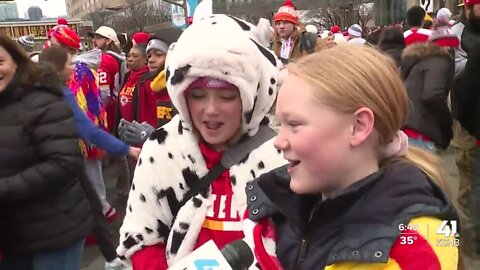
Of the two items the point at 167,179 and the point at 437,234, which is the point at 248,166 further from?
the point at 437,234

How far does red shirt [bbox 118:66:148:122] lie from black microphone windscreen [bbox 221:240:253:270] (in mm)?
4568

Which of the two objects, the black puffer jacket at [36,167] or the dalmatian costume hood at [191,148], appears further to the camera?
the black puffer jacket at [36,167]

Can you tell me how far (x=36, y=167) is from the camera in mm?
2578

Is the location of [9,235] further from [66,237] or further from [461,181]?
[461,181]

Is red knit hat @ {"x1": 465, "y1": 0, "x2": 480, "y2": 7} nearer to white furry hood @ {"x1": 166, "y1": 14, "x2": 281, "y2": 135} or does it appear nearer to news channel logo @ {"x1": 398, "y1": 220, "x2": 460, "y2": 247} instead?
white furry hood @ {"x1": 166, "y1": 14, "x2": 281, "y2": 135}

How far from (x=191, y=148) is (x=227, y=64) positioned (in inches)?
14.3

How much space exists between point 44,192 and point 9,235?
0.28m

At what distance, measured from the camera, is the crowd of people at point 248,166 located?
130cm

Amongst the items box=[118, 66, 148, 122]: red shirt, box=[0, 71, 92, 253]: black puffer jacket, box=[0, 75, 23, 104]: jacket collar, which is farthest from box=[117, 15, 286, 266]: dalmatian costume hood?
box=[118, 66, 148, 122]: red shirt

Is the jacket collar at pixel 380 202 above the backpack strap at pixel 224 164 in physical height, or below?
above

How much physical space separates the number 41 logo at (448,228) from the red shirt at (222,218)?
2.88 ft

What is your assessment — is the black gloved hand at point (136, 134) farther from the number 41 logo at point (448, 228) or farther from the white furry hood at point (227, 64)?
the number 41 logo at point (448, 228)

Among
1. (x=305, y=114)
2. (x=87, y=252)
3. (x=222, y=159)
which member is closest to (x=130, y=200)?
(x=222, y=159)

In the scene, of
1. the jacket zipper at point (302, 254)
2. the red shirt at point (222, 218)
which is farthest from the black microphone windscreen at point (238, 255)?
the red shirt at point (222, 218)
